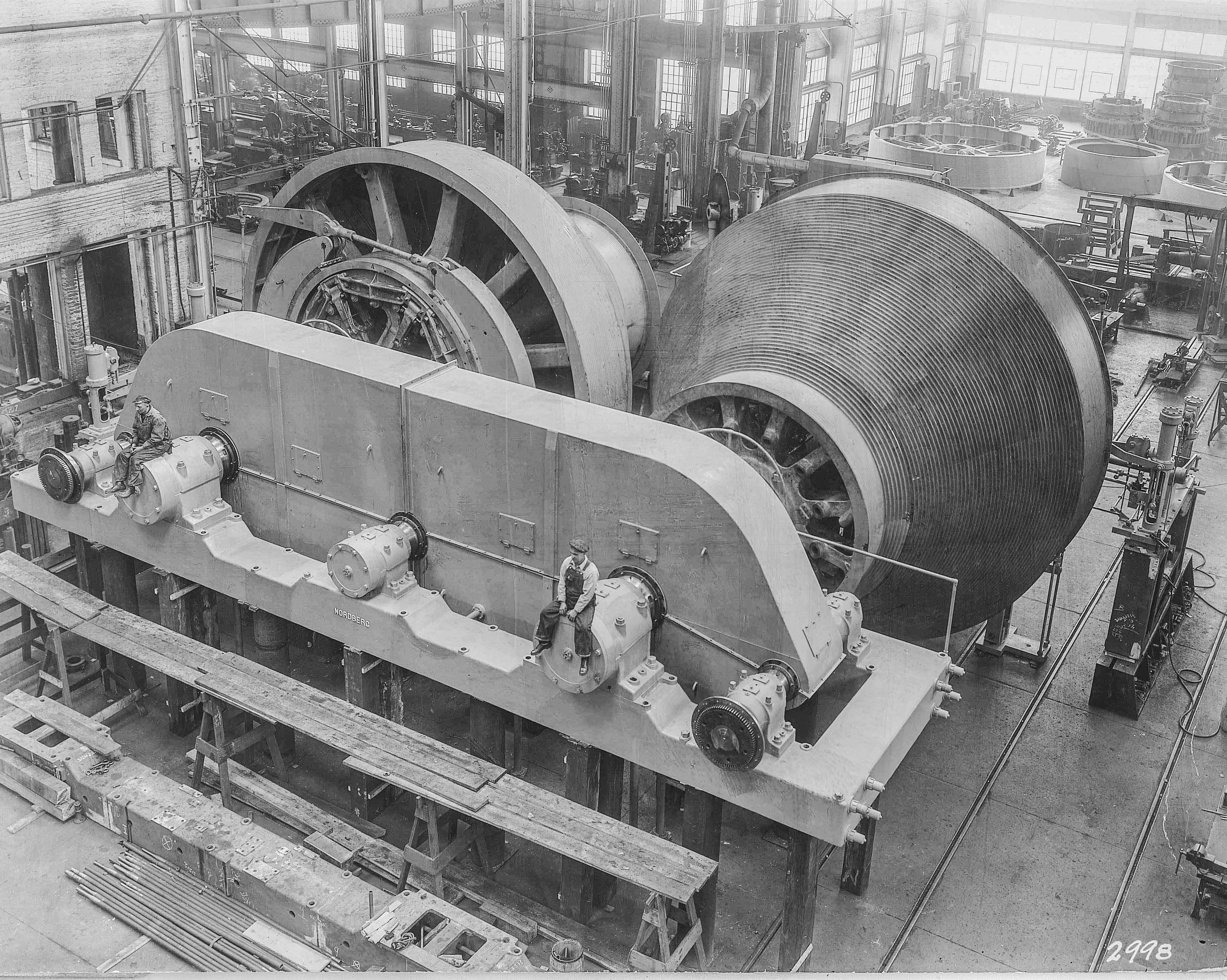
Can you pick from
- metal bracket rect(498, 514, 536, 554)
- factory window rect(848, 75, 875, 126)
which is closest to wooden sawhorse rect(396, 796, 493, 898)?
metal bracket rect(498, 514, 536, 554)

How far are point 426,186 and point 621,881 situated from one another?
18.4 feet

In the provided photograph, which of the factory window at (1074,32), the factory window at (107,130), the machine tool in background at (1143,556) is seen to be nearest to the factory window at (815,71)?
the factory window at (1074,32)

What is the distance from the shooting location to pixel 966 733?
8.91 meters

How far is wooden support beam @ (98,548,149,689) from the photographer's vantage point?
877 cm

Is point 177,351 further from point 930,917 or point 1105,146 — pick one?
point 1105,146

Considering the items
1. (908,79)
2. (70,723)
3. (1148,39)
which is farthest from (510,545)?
(908,79)

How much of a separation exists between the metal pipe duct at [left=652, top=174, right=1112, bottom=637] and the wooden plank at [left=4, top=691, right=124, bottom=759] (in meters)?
3.76

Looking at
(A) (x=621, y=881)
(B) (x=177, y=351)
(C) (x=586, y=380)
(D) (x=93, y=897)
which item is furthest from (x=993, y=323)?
(D) (x=93, y=897)

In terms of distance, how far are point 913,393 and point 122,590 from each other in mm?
5470

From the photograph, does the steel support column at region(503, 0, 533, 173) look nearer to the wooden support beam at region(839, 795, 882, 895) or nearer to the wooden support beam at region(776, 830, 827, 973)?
the wooden support beam at region(839, 795, 882, 895)

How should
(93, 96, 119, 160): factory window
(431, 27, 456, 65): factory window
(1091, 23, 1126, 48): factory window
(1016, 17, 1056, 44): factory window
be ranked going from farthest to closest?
(431, 27, 456, 65): factory window
(93, 96, 119, 160): factory window
(1016, 17, 1056, 44): factory window
(1091, 23, 1126, 48): factory window

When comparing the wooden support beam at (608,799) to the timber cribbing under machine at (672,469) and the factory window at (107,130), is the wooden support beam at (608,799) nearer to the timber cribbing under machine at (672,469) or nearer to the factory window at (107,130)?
the timber cribbing under machine at (672,469)

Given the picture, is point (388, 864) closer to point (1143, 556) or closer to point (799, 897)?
point (799, 897)

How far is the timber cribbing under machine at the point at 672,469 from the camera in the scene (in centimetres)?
670
